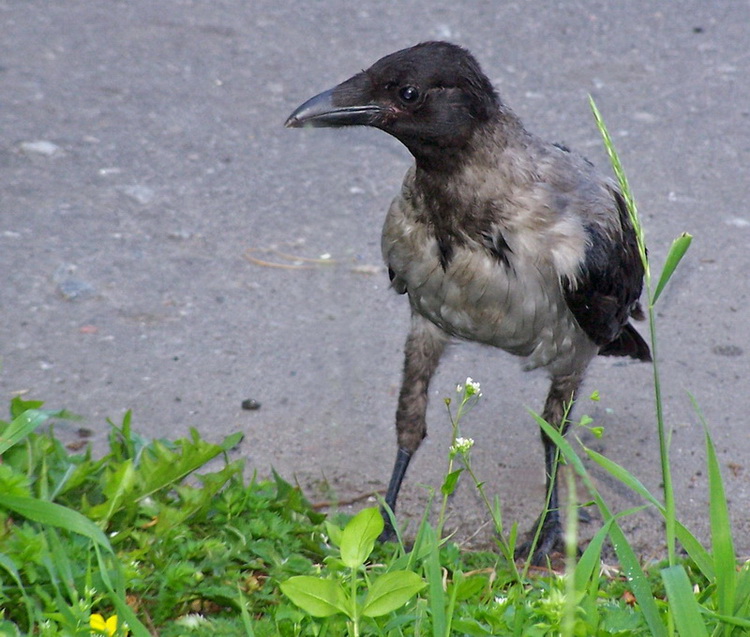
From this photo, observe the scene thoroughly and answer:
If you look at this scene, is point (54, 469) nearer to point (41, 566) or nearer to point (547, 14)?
point (41, 566)

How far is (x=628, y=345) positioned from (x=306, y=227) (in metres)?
1.73

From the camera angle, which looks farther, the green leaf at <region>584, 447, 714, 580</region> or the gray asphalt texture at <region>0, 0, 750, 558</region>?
the gray asphalt texture at <region>0, 0, 750, 558</region>

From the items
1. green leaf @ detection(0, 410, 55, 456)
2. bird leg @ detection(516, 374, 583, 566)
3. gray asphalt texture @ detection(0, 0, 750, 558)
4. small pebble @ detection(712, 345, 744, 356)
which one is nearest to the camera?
green leaf @ detection(0, 410, 55, 456)

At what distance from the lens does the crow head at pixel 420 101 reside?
3361 millimetres

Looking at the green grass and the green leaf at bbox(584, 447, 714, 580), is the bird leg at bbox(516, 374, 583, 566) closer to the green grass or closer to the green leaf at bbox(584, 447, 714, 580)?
the green grass

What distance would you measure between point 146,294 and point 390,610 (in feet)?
8.95

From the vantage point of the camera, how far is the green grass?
246 centimetres

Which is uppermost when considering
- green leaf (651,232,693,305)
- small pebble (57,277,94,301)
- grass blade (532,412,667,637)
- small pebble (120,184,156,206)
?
green leaf (651,232,693,305)

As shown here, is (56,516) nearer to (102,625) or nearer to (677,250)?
(102,625)

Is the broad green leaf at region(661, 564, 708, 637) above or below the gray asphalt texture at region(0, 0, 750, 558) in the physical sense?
above

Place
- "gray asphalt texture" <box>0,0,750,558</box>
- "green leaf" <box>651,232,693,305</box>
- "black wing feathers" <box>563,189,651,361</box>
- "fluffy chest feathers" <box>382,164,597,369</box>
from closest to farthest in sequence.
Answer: "green leaf" <box>651,232,693,305</box>, "fluffy chest feathers" <box>382,164,597,369</box>, "black wing feathers" <box>563,189,651,361</box>, "gray asphalt texture" <box>0,0,750,558</box>

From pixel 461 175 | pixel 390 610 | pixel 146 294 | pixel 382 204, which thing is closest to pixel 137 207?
pixel 146 294

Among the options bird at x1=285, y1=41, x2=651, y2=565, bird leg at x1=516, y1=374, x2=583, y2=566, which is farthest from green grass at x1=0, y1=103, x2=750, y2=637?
bird at x1=285, y1=41, x2=651, y2=565

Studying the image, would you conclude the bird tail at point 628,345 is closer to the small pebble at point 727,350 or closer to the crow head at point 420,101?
the small pebble at point 727,350
